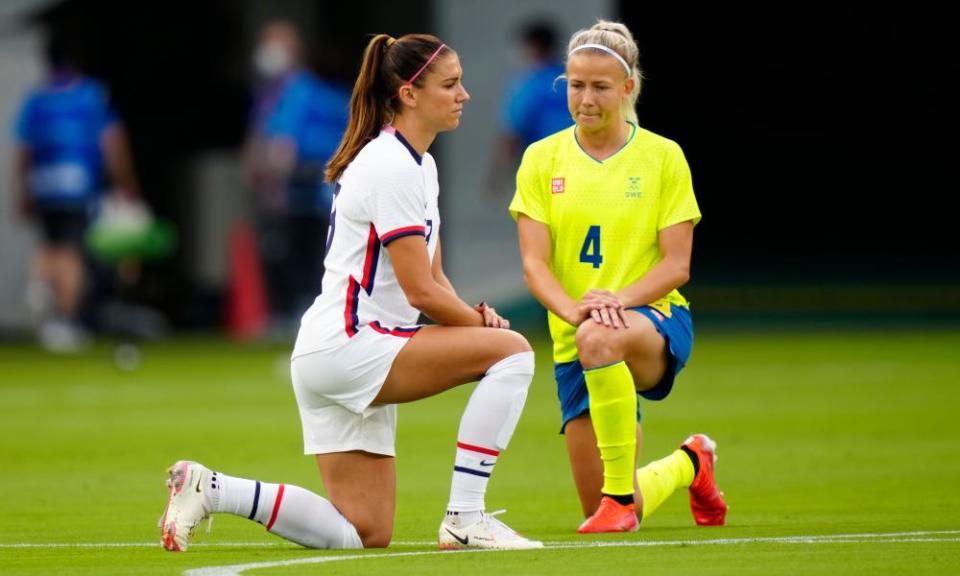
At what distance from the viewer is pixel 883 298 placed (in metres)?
23.0

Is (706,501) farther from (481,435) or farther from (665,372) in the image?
(481,435)

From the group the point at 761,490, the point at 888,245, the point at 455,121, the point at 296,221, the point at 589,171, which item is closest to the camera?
the point at 455,121

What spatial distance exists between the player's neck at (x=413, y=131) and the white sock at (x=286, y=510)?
126cm

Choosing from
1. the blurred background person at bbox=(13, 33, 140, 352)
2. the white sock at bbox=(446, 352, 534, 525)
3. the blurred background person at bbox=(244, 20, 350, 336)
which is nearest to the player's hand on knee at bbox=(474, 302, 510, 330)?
the white sock at bbox=(446, 352, 534, 525)

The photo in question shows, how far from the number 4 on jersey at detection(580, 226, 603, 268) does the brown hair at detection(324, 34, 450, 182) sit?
1.04 m

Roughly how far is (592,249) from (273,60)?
41.4ft

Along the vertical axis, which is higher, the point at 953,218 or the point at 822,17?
the point at 822,17

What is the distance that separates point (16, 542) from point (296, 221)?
35.7 feet

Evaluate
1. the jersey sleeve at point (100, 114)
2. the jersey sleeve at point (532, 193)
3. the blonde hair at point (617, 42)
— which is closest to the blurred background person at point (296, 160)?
the jersey sleeve at point (100, 114)

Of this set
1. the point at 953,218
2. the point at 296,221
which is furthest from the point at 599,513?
the point at 953,218

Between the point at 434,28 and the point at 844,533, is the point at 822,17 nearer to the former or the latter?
the point at 434,28

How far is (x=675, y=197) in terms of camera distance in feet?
24.0

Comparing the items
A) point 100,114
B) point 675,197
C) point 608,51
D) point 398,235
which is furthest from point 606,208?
point 100,114

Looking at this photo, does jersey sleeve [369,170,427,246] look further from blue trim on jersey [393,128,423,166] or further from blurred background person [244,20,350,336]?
blurred background person [244,20,350,336]
